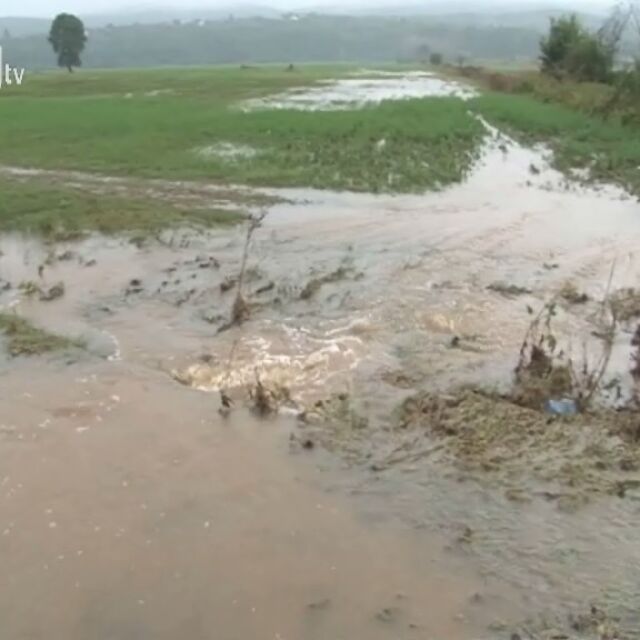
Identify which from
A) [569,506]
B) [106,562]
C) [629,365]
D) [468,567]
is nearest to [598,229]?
[629,365]

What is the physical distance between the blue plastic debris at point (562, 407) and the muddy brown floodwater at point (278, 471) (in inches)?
25.4

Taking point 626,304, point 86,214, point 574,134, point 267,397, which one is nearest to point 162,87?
point 574,134

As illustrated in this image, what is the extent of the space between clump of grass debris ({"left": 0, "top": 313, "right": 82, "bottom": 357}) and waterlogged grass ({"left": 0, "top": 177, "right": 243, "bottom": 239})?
420 cm

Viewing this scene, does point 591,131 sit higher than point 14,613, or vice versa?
point 591,131

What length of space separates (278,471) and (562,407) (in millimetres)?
2726

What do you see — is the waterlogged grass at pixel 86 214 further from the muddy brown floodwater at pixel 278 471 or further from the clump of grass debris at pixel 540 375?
the clump of grass debris at pixel 540 375

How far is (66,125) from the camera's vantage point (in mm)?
25234

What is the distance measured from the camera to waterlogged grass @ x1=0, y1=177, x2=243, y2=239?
14.7m

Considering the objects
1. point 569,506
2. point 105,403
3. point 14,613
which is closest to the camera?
point 14,613

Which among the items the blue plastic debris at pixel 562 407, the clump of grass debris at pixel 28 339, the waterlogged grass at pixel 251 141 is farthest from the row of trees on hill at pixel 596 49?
the clump of grass debris at pixel 28 339

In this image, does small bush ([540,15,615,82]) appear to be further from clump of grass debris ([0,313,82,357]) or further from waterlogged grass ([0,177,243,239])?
clump of grass debris ([0,313,82,357])

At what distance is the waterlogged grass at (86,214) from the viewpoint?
14.7 metres

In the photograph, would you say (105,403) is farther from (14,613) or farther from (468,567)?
(468,567)

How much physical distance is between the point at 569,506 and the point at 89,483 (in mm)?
3743
